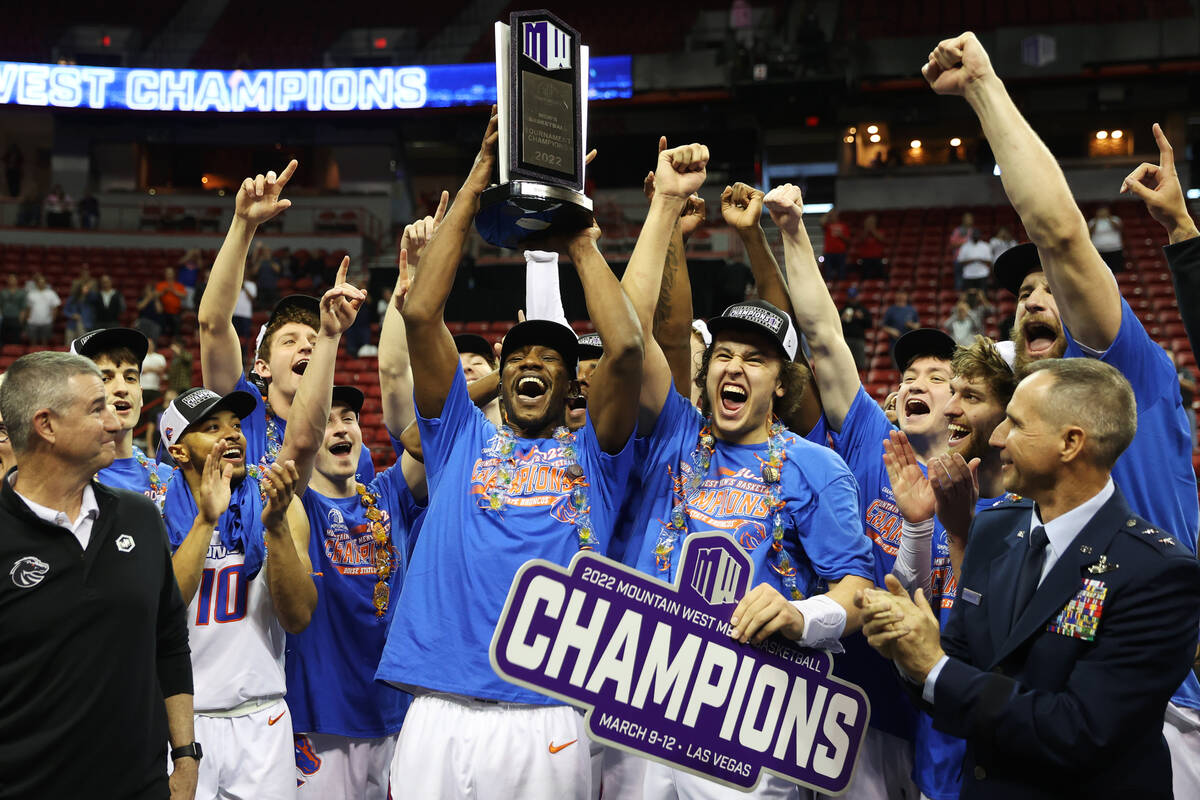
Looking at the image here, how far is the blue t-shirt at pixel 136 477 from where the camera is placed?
→ 3838 millimetres

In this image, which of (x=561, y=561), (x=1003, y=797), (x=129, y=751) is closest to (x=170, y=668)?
(x=129, y=751)

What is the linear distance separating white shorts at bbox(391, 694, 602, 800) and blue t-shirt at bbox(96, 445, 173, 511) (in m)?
1.45

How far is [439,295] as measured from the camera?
10.5 feet

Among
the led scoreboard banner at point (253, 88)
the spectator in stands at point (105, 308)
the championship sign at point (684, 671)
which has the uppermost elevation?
the led scoreboard banner at point (253, 88)

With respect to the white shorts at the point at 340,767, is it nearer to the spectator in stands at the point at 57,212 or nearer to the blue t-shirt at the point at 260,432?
the blue t-shirt at the point at 260,432

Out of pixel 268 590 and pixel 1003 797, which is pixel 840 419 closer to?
pixel 1003 797

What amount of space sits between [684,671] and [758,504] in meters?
0.69

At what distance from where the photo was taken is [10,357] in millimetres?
16000

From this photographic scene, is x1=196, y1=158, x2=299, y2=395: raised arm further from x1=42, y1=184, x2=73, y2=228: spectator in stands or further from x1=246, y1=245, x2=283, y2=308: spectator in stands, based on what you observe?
x1=42, y1=184, x2=73, y2=228: spectator in stands

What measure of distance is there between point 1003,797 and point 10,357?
16698mm

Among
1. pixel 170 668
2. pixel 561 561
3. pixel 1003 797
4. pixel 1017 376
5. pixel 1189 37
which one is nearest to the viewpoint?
pixel 1003 797

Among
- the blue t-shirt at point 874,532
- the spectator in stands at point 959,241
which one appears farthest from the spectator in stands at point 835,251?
the blue t-shirt at point 874,532

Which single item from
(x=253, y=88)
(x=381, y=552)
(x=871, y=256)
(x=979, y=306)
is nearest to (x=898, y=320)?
(x=979, y=306)

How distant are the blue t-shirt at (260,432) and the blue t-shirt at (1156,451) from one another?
2755 millimetres
